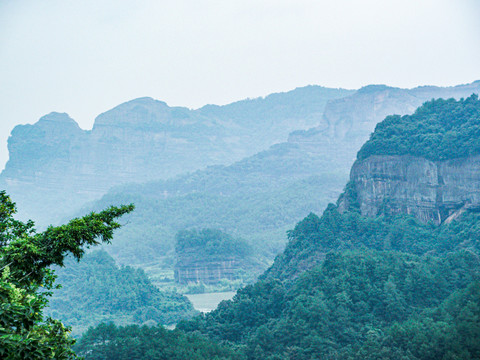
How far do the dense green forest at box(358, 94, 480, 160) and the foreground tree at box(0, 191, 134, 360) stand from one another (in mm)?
59457

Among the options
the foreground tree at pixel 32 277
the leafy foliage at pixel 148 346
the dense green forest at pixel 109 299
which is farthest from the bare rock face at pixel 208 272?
the foreground tree at pixel 32 277

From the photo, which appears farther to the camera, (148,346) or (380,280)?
(380,280)

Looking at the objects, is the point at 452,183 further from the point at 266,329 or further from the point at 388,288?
the point at 266,329

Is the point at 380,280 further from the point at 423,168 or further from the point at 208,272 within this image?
the point at 208,272

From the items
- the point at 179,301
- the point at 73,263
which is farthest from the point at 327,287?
the point at 73,263

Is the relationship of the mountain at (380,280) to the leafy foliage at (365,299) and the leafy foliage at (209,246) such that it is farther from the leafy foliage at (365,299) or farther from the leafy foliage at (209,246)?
the leafy foliage at (209,246)

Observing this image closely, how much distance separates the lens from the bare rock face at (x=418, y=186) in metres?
74.8

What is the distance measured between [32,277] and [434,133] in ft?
218

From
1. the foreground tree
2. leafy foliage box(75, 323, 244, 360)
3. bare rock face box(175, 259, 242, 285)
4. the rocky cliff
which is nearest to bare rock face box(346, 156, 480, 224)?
the rocky cliff

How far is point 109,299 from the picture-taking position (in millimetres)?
121562

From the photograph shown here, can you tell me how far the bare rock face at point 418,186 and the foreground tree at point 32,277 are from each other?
2291 inches

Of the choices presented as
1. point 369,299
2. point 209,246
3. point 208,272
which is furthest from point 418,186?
point 208,272

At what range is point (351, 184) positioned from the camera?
8550 centimetres

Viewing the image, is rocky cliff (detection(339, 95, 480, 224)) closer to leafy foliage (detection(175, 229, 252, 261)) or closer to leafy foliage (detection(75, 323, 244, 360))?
leafy foliage (detection(75, 323, 244, 360))
